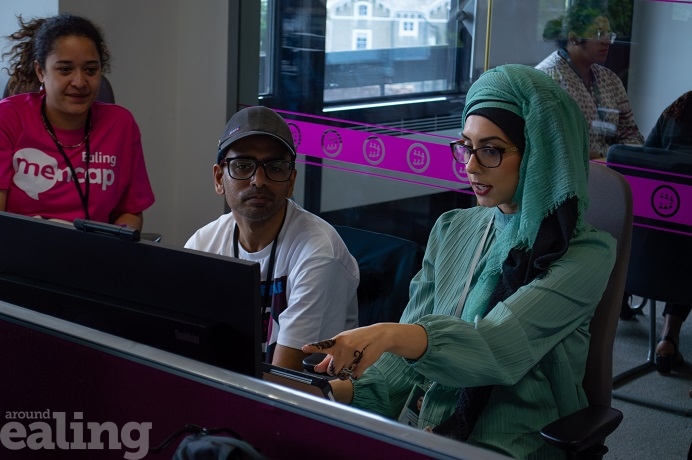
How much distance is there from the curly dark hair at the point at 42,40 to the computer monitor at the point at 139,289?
1.46 metres

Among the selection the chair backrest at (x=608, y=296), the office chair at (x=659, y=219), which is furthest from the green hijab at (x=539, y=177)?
the office chair at (x=659, y=219)

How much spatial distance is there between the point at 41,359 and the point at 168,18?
3190 mm

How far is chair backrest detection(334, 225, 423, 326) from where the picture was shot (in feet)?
7.23

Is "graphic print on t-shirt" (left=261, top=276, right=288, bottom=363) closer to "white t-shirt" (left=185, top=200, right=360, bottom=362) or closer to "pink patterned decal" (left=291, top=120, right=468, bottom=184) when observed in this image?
"white t-shirt" (left=185, top=200, right=360, bottom=362)

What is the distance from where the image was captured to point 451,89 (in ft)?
11.6

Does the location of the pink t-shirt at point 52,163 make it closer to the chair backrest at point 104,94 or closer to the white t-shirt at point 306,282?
the chair backrest at point 104,94

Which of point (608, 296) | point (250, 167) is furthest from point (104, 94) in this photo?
point (608, 296)

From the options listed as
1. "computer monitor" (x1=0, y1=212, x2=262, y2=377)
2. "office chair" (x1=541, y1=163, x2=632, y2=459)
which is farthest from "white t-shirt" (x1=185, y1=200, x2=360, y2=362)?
"computer monitor" (x1=0, y1=212, x2=262, y2=377)

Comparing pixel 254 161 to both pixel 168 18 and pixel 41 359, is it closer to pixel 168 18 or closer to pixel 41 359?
pixel 41 359

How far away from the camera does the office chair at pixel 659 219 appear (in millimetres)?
2973

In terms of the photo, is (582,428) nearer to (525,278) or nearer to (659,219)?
(525,278)

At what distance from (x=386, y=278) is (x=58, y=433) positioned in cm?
101

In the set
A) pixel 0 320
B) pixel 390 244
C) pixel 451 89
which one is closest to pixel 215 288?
pixel 0 320

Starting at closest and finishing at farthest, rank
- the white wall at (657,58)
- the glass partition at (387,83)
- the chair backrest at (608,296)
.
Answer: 1. the chair backrest at (608,296)
2. the white wall at (657,58)
3. the glass partition at (387,83)
